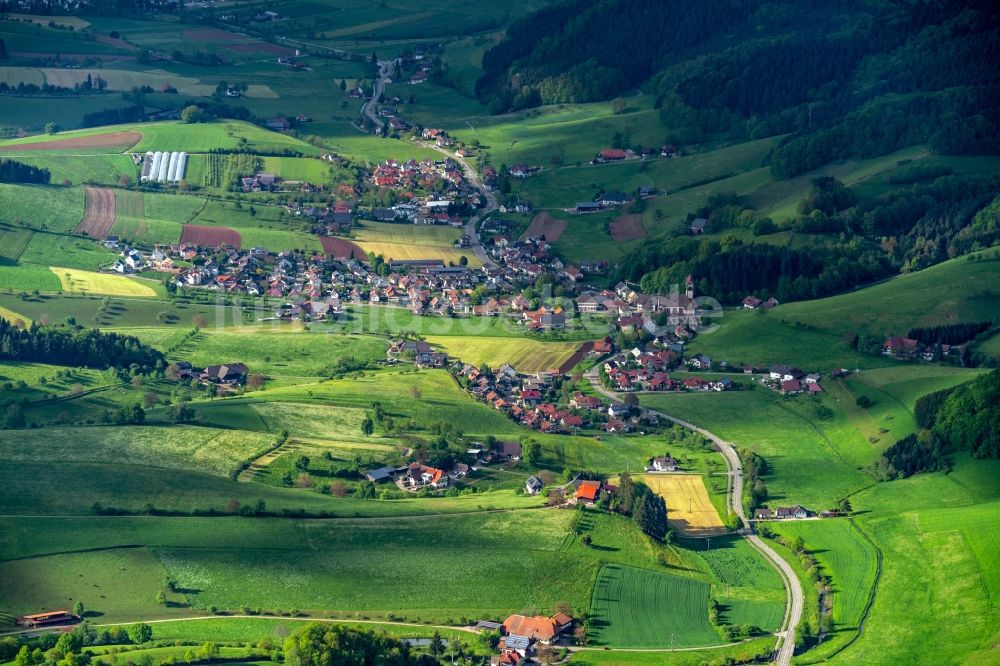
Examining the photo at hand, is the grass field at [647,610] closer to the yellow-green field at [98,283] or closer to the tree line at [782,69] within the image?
the yellow-green field at [98,283]

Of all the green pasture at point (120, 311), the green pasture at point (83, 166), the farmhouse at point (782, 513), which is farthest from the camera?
the green pasture at point (83, 166)

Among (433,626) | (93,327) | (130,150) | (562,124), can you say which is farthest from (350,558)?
(562,124)

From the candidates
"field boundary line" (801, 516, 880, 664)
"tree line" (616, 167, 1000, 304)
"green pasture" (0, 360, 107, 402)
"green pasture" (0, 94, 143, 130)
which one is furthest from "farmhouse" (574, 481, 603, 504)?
"green pasture" (0, 94, 143, 130)

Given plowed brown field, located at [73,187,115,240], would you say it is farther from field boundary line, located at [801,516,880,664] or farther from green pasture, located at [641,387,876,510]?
field boundary line, located at [801,516,880,664]

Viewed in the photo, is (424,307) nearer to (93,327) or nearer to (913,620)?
(93,327)

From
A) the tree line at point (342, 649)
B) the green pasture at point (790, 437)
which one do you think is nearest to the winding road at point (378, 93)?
the green pasture at point (790, 437)
